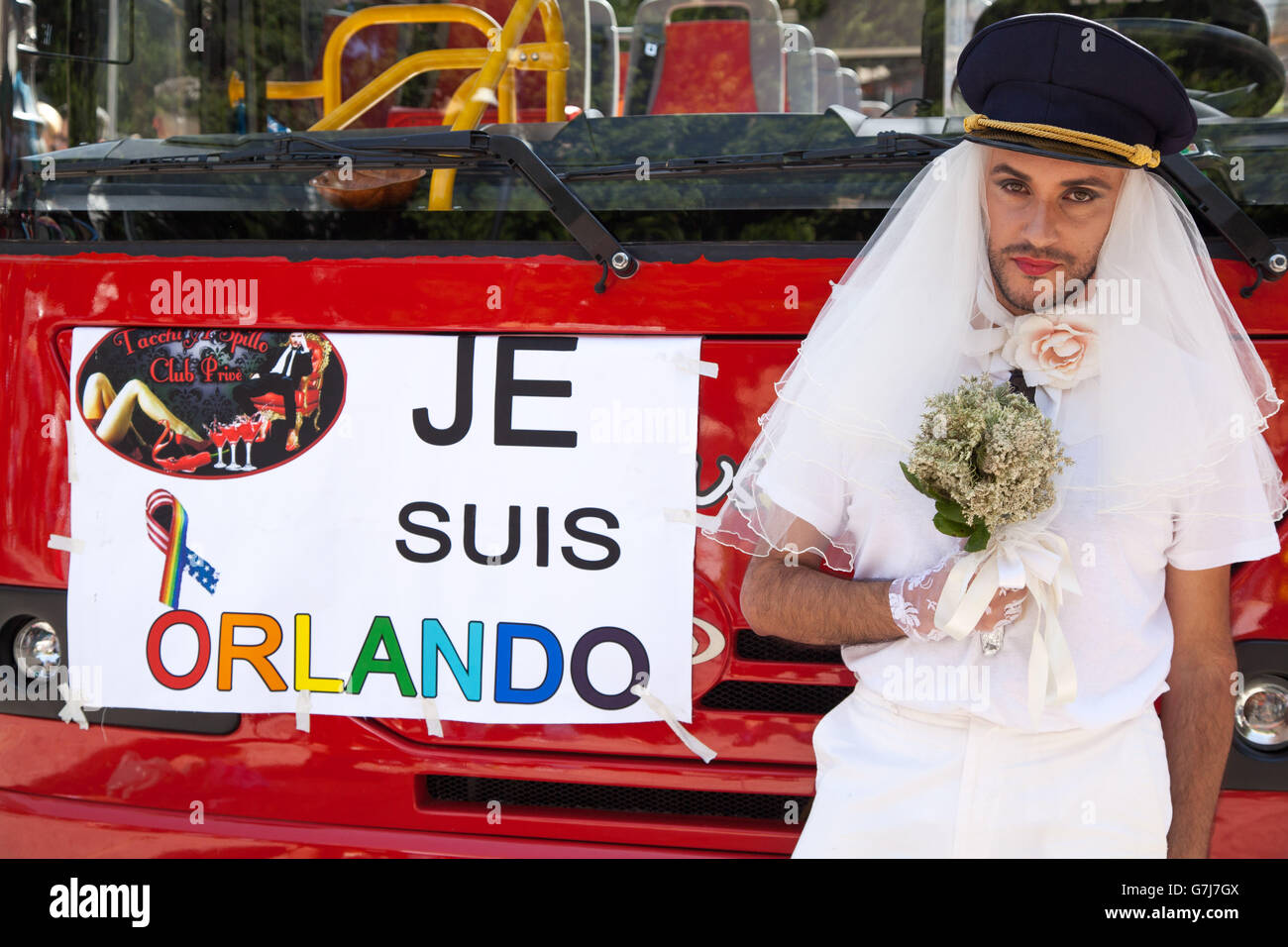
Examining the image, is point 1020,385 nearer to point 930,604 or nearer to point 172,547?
point 930,604

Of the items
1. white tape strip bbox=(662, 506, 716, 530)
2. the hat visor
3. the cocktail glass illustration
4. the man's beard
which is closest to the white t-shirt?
the man's beard

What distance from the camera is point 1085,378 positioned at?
5.80ft

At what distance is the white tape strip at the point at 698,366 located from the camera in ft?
7.12

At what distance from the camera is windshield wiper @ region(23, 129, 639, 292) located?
84.7 inches

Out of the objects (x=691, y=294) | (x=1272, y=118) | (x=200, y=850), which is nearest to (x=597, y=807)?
(x=200, y=850)

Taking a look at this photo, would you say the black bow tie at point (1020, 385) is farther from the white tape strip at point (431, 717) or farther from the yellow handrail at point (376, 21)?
Answer: the yellow handrail at point (376, 21)

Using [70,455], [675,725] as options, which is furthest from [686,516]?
[70,455]

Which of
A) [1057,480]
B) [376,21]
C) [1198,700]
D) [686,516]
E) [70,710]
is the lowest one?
[70,710]

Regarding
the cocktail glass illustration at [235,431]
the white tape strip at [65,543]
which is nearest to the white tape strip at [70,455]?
the white tape strip at [65,543]

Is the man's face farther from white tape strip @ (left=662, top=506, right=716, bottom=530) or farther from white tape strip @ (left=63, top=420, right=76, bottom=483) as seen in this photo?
white tape strip @ (left=63, top=420, right=76, bottom=483)

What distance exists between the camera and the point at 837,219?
2.19m

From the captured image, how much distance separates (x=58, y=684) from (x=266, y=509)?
1.95 ft

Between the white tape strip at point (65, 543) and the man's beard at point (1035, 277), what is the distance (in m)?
1.81

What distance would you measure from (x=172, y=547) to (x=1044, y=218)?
5.66 ft
